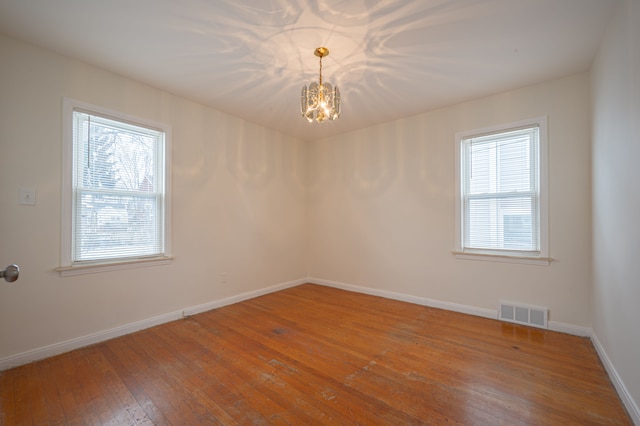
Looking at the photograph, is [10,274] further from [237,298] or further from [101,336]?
[237,298]

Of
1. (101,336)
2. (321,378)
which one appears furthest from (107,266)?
(321,378)

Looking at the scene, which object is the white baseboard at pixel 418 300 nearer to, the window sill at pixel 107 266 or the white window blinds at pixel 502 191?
the white window blinds at pixel 502 191

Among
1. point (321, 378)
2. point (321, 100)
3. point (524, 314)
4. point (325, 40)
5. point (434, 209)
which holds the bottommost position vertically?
point (321, 378)

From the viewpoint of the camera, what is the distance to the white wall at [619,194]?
69.0 inches

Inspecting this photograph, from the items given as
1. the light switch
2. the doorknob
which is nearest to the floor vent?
the doorknob

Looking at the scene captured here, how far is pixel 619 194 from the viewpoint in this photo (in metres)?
2.03

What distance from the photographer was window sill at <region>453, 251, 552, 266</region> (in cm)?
308

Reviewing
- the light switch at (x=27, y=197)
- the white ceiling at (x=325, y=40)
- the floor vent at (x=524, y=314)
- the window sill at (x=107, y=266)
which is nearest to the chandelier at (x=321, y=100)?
the white ceiling at (x=325, y=40)

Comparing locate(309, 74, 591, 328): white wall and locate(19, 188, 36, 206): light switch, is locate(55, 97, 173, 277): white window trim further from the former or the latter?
locate(309, 74, 591, 328): white wall

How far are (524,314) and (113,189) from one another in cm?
469

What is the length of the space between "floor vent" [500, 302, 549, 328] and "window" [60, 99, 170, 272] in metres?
4.04

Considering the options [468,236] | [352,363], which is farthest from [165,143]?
[468,236]

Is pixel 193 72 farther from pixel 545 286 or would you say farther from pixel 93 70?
pixel 545 286

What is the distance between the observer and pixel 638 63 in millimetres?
1700
